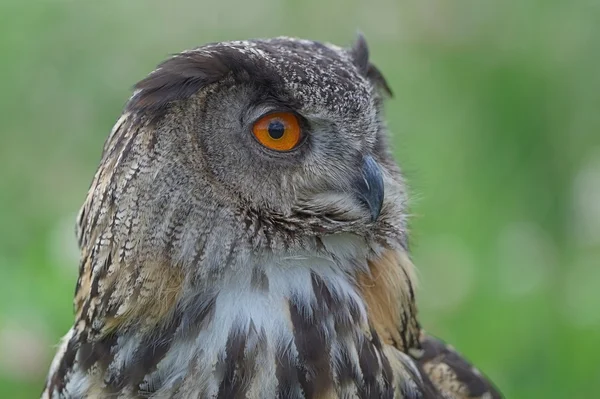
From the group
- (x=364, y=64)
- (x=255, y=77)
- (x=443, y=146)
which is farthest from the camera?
(x=443, y=146)

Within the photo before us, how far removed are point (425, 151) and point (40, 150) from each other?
2.11 m

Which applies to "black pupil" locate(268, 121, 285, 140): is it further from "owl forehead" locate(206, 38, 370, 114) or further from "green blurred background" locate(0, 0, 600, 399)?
Answer: "green blurred background" locate(0, 0, 600, 399)

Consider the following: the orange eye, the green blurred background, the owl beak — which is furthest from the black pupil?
the green blurred background

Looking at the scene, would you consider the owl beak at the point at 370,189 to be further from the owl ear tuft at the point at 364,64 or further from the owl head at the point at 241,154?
the owl ear tuft at the point at 364,64

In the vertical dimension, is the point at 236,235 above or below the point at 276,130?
below


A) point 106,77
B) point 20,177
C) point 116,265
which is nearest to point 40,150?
point 20,177

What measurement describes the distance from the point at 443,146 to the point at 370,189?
2.68 meters

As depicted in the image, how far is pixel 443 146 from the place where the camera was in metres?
4.54

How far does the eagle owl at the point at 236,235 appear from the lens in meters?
1.84

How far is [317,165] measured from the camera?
1.92 m

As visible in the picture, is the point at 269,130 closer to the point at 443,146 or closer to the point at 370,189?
the point at 370,189

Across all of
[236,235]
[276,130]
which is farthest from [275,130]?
[236,235]

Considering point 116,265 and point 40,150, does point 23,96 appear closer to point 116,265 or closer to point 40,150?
point 40,150

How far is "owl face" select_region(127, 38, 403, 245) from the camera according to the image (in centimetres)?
183
